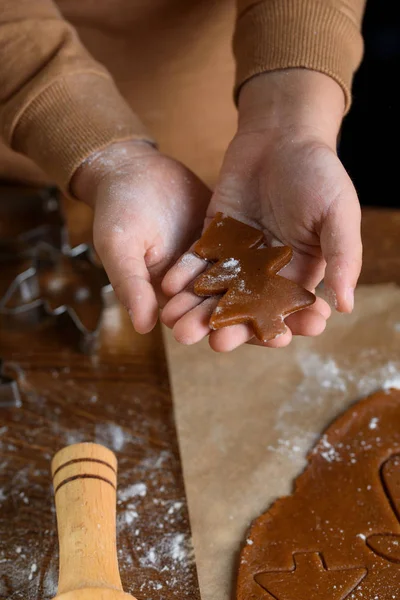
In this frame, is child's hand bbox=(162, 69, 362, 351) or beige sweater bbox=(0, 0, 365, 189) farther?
beige sweater bbox=(0, 0, 365, 189)

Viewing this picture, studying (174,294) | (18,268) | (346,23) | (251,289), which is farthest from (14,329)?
(346,23)

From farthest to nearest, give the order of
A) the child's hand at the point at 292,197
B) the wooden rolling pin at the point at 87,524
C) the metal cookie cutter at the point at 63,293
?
the metal cookie cutter at the point at 63,293
the child's hand at the point at 292,197
the wooden rolling pin at the point at 87,524

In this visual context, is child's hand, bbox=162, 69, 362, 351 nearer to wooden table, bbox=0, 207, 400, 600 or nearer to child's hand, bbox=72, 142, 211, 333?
child's hand, bbox=72, 142, 211, 333

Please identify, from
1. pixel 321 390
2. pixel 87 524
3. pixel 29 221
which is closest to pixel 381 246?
pixel 321 390

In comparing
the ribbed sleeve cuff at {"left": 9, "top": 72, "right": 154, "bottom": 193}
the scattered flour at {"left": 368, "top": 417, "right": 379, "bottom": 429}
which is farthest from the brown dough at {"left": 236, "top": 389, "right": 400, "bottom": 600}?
the ribbed sleeve cuff at {"left": 9, "top": 72, "right": 154, "bottom": 193}

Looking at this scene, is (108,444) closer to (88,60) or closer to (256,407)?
(256,407)

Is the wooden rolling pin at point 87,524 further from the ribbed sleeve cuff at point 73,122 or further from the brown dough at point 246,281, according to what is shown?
the ribbed sleeve cuff at point 73,122

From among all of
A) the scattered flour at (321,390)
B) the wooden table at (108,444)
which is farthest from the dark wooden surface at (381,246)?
the scattered flour at (321,390)
